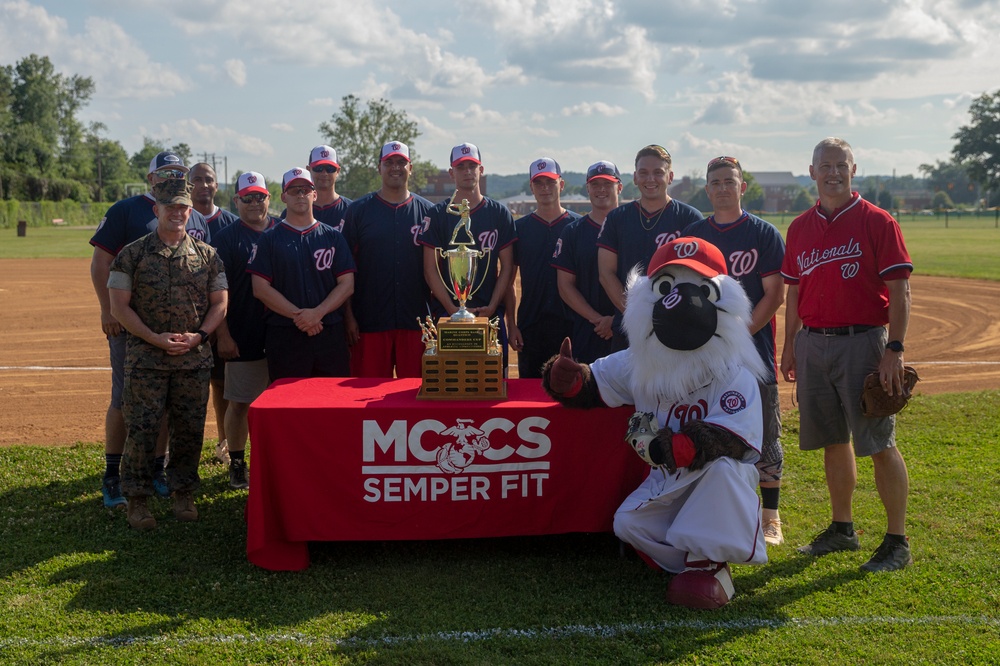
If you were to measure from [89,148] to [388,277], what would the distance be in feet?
284

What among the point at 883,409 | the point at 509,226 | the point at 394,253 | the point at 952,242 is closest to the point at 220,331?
the point at 394,253

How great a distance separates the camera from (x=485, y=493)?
4.66m

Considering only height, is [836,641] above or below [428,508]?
below

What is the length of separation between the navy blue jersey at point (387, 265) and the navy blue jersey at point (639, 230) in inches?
55.4

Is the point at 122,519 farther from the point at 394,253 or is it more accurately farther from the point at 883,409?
the point at 883,409

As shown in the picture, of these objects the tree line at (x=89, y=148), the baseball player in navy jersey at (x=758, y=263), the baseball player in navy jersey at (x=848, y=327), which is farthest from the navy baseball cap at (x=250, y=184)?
the tree line at (x=89, y=148)

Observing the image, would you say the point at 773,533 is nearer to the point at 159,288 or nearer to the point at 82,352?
the point at 159,288

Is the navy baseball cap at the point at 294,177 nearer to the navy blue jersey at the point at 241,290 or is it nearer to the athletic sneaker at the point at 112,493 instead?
the navy blue jersey at the point at 241,290

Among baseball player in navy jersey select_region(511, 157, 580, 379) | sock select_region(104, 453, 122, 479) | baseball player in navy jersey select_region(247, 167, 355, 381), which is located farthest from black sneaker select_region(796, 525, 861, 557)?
sock select_region(104, 453, 122, 479)

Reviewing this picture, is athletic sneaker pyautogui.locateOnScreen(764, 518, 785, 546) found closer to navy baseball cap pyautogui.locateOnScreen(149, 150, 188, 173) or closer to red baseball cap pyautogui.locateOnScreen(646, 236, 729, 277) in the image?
red baseball cap pyautogui.locateOnScreen(646, 236, 729, 277)

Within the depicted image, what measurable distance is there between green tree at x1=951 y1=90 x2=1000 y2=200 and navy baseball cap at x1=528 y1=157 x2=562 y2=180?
93.5m

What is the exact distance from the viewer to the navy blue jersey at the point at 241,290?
610 cm

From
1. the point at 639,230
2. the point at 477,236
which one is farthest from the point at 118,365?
the point at 639,230

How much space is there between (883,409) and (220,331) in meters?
4.24
